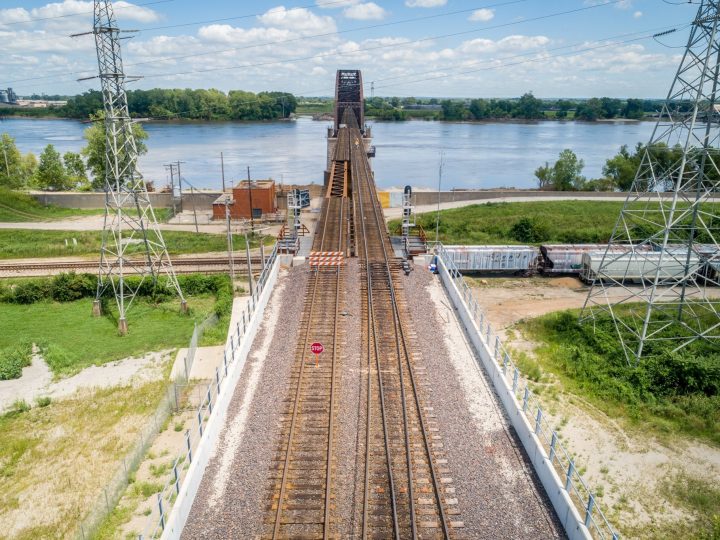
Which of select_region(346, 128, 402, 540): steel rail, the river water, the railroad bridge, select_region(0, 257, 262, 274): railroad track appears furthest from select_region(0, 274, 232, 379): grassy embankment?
the river water

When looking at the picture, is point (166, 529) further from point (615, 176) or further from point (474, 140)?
point (474, 140)

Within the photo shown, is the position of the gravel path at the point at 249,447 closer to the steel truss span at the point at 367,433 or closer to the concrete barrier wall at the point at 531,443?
the steel truss span at the point at 367,433

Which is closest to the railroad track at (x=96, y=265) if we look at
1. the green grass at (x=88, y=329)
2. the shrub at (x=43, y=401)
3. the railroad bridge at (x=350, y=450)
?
the green grass at (x=88, y=329)

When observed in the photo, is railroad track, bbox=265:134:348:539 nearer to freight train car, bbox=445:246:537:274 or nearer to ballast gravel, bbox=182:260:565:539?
ballast gravel, bbox=182:260:565:539

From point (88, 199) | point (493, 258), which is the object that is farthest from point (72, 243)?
point (493, 258)

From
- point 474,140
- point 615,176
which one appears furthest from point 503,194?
point 474,140

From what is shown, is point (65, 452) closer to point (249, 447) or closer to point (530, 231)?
point (249, 447)
